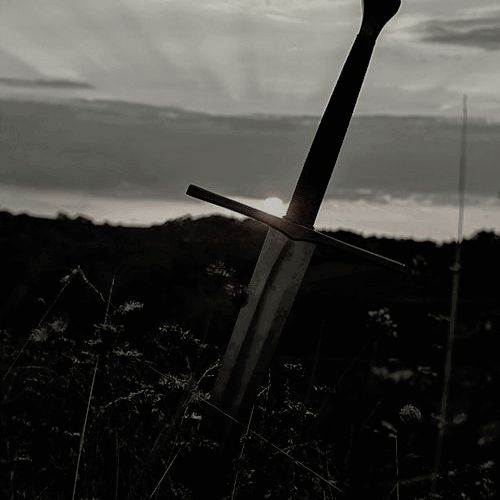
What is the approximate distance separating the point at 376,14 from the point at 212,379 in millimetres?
1938

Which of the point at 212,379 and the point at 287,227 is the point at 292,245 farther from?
the point at 212,379

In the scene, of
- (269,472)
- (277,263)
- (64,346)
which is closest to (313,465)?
(269,472)

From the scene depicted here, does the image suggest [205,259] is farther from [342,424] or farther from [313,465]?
[313,465]

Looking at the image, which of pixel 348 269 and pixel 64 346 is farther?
pixel 348 269

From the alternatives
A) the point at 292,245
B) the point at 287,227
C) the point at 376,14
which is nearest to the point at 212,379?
the point at 292,245

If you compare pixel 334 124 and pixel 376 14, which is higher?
pixel 376 14

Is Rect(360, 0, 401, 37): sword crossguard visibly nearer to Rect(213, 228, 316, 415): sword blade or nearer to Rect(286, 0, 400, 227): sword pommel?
Rect(286, 0, 400, 227): sword pommel

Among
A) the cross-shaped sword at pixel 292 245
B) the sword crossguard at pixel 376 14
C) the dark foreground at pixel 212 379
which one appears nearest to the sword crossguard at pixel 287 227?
the cross-shaped sword at pixel 292 245

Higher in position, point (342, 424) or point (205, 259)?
point (205, 259)

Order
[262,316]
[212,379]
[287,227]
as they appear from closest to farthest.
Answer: [287,227], [262,316], [212,379]

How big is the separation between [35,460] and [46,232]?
3.84 meters

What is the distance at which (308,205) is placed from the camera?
9.15 ft

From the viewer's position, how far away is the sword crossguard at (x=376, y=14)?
275 cm

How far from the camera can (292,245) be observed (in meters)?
2.84
